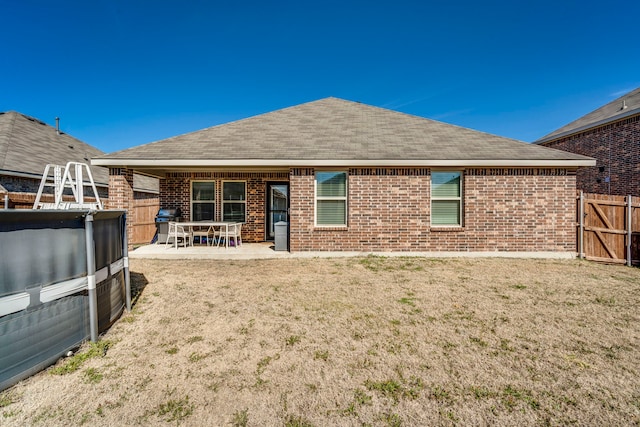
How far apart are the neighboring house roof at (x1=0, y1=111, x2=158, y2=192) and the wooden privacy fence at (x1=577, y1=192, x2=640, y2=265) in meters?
18.7

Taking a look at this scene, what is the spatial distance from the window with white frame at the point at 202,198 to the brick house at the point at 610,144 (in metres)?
17.4

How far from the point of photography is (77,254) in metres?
3.01

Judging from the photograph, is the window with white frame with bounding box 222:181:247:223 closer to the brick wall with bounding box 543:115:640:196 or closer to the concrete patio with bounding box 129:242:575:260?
the concrete patio with bounding box 129:242:575:260

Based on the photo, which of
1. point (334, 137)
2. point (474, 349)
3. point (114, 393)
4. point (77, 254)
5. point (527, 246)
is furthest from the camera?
point (334, 137)

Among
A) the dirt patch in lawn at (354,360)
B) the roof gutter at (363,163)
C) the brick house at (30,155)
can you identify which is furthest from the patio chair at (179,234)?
the dirt patch in lawn at (354,360)

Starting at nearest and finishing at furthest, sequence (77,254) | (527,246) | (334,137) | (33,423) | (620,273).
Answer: (33,423), (77,254), (620,273), (527,246), (334,137)

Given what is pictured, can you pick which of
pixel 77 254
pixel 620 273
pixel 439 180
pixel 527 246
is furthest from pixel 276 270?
pixel 620 273

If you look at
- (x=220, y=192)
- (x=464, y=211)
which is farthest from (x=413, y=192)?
(x=220, y=192)

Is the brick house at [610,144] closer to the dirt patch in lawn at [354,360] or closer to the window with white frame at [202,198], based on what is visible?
the dirt patch in lawn at [354,360]

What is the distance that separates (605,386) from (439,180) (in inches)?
256

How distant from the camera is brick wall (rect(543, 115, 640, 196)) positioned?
40.5 feet

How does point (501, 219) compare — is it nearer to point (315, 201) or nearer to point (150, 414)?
point (315, 201)

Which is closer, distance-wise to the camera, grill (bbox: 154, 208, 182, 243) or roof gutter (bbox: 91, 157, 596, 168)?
Answer: roof gutter (bbox: 91, 157, 596, 168)

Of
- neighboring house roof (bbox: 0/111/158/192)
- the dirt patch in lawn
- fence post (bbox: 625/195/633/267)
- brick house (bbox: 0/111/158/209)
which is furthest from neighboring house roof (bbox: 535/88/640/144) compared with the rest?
neighboring house roof (bbox: 0/111/158/192)
